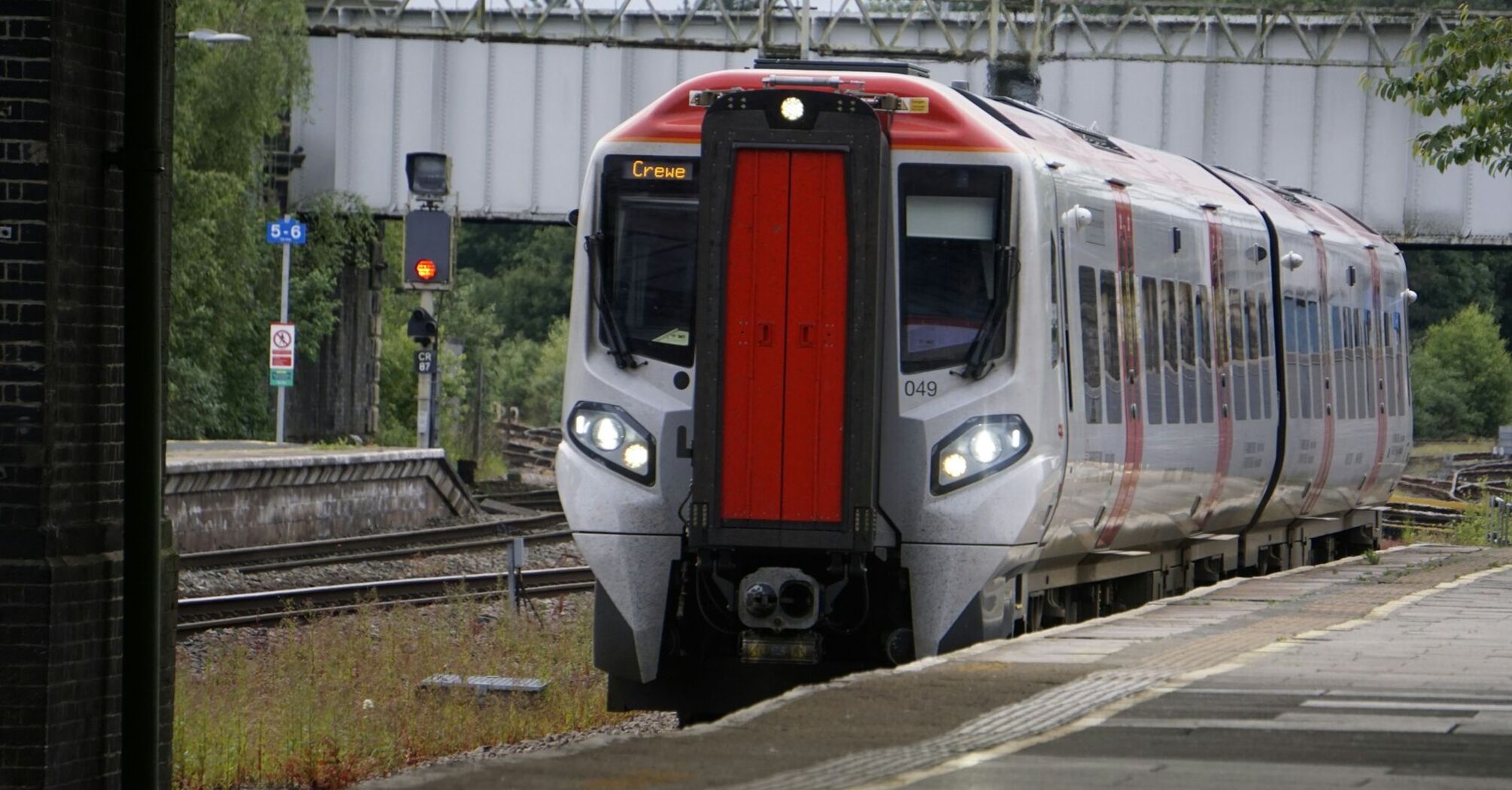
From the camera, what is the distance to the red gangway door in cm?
1065

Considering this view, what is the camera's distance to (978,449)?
36.2 ft

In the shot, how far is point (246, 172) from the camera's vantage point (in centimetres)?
4112

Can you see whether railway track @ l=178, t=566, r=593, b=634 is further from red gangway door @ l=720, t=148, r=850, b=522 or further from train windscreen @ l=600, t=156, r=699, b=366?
red gangway door @ l=720, t=148, r=850, b=522

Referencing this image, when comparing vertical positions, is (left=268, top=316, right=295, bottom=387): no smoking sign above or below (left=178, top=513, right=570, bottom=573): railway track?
above

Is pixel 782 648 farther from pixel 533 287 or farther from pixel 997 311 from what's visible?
pixel 533 287

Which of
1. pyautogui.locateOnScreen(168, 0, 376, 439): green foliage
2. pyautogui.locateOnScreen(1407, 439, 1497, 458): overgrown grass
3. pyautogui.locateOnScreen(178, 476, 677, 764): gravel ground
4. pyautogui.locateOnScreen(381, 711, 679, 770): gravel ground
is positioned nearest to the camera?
pyautogui.locateOnScreen(381, 711, 679, 770): gravel ground

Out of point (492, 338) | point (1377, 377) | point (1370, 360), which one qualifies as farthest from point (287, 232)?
point (492, 338)

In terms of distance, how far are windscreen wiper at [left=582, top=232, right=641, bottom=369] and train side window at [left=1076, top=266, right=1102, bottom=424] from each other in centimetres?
264

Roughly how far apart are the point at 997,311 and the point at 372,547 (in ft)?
50.1

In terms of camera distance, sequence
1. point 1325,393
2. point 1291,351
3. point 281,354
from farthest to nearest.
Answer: point 281,354
point 1325,393
point 1291,351

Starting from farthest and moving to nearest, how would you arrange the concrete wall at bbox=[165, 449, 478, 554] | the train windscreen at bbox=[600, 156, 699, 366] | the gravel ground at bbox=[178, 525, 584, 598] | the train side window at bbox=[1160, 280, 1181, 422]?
the concrete wall at bbox=[165, 449, 478, 554] → the gravel ground at bbox=[178, 525, 584, 598] → the train side window at bbox=[1160, 280, 1181, 422] → the train windscreen at bbox=[600, 156, 699, 366]

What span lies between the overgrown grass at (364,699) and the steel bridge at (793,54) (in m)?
21.4

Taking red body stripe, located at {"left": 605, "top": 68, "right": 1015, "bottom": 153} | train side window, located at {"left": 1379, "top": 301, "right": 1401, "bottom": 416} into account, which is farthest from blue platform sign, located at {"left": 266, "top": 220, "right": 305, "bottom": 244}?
red body stripe, located at {"left": 605, "top": 68, "right": 1015, "bottom": 153}

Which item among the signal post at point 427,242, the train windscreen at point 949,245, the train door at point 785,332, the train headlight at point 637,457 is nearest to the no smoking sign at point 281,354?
the signal post at point 427,242
